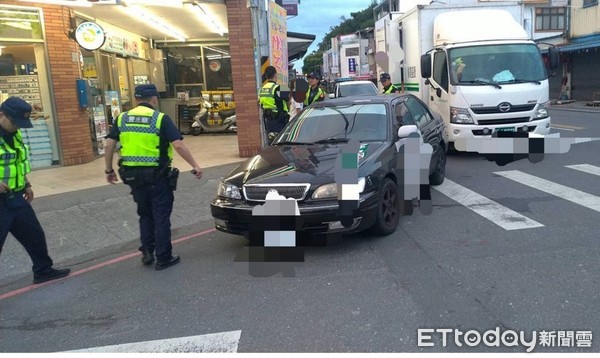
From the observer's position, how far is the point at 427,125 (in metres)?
7.39

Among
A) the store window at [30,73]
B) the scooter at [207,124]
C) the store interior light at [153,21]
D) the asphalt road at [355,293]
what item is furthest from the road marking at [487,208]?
the scooter at [207,124]

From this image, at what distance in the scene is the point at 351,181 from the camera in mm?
4805

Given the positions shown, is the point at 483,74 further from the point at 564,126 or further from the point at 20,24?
the point at 20,24

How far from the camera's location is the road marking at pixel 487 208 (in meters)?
5.42

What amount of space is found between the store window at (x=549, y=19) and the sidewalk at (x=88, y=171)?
127 feet

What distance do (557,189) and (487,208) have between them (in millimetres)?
1482

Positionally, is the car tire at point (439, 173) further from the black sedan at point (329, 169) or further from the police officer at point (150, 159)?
the police officer at point (150, 159)

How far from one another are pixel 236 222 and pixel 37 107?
6.60 m

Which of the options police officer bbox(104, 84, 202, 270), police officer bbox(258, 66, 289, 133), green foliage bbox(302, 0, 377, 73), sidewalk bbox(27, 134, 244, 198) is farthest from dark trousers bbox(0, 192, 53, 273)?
green foliage bbox(302, 0, 377, 73)

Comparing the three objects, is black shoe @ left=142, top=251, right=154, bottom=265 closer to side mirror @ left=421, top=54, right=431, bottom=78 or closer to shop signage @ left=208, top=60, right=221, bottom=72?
side mirror @ left=421, top=54, right=431, bottom=78

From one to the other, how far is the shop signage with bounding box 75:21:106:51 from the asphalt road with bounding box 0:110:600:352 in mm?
5277
